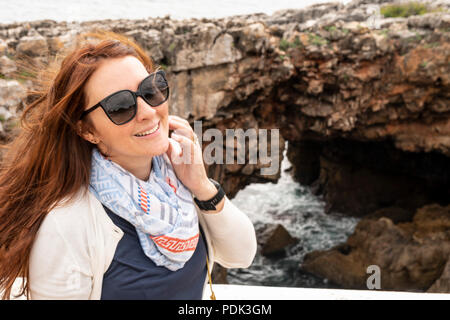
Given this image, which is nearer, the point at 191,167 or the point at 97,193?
the point at 97,193

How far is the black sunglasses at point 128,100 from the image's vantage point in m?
1.14

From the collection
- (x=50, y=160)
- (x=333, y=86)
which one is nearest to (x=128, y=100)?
(x=50, y=160)

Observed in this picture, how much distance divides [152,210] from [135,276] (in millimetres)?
210

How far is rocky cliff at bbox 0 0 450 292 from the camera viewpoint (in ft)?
23.0

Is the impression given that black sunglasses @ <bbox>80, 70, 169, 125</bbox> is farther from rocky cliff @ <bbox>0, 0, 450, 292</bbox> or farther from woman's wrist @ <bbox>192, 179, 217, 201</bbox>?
rocky cliff @ <bbox>0, 0, 450, 292</bbox>

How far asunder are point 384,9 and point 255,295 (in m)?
10.9

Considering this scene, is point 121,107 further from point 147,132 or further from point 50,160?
point 50,160

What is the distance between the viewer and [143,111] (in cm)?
121

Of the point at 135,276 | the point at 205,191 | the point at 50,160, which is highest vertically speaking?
the point at 50,160

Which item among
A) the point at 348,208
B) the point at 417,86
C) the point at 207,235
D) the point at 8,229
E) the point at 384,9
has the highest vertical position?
the point at 384,9

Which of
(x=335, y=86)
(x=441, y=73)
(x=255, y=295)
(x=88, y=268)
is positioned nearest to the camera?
(x=88, y=268)
